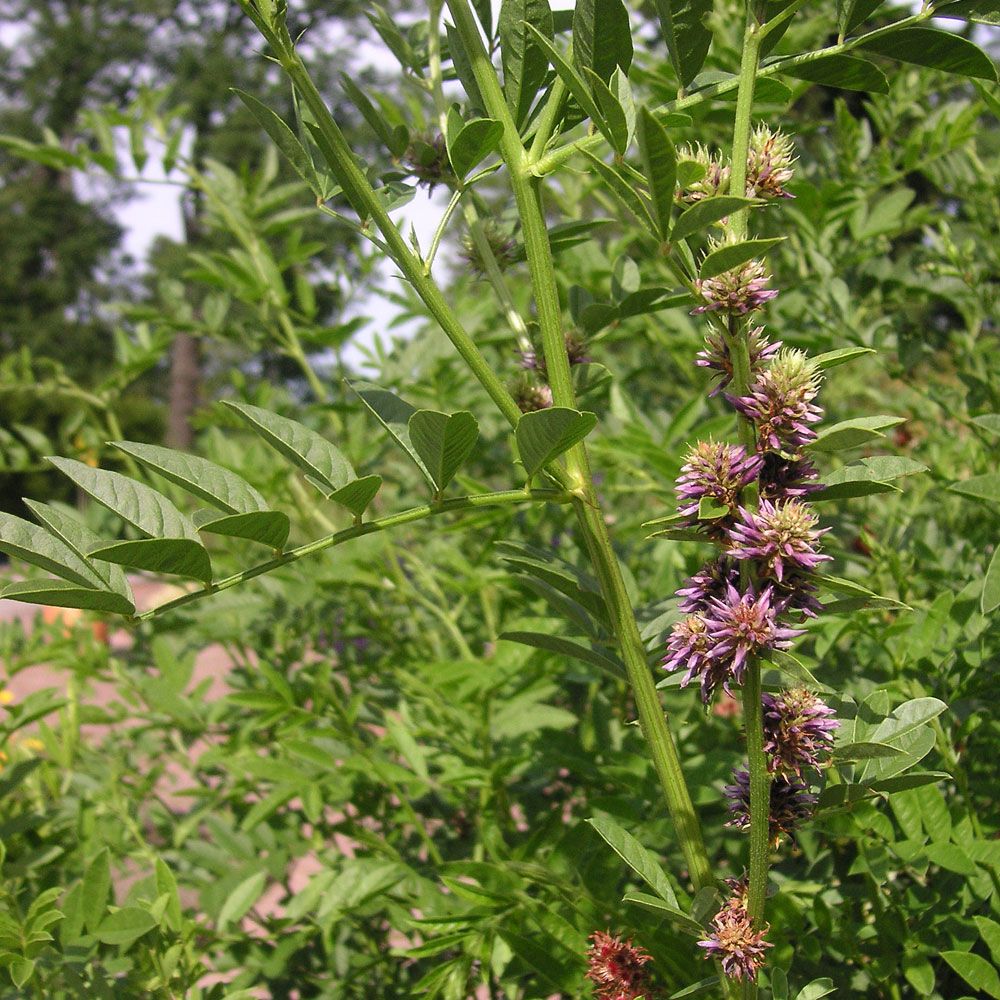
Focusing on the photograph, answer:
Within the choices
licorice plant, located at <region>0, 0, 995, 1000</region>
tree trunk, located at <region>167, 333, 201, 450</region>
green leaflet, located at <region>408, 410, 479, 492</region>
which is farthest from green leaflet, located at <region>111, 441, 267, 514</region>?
tree trunk, located at <region>167, 333, 201, 450</region>

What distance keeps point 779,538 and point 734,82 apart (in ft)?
0.98

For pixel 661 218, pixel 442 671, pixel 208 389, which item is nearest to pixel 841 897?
pixel 442 671

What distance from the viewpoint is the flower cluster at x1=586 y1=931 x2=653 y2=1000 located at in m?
0.64

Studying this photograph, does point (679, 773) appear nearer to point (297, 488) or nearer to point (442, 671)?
point (442, 671)

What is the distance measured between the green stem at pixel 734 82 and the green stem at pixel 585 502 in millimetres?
16

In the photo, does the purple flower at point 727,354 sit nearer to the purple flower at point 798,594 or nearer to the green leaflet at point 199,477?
the purple flower at point 798,594

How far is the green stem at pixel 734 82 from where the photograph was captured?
1.90ft

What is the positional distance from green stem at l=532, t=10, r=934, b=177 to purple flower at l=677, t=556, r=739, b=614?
24cm

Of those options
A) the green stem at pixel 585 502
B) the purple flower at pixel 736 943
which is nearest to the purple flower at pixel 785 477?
the green stem at pixel 585 502

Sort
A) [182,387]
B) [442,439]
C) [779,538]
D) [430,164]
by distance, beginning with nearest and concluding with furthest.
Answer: [779,538] < [442,439] < [430,164] < [182,387]

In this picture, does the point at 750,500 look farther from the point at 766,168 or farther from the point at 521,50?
the point at 521,50

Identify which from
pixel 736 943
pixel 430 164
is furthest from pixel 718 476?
pixel 430 164

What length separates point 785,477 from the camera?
0.52 m

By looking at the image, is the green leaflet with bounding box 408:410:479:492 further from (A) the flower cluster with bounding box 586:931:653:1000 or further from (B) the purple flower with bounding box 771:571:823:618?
(A) the flower cluster with bounding box 586:931:653:1000
